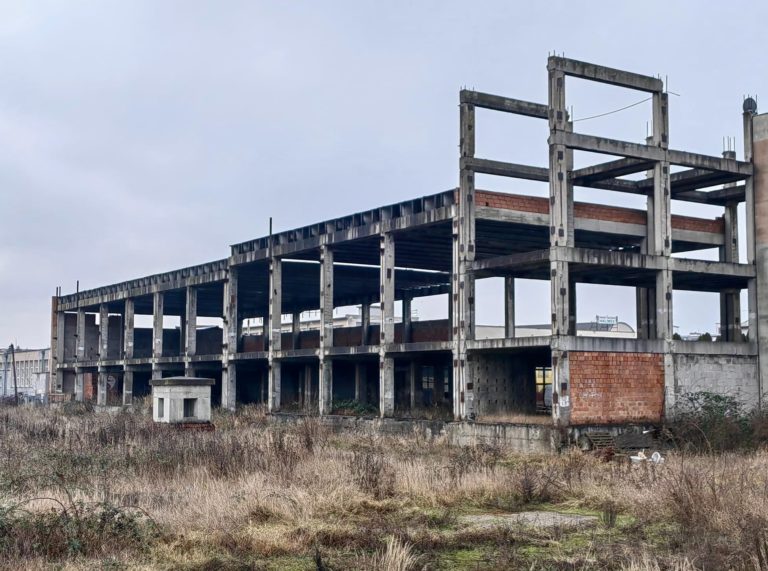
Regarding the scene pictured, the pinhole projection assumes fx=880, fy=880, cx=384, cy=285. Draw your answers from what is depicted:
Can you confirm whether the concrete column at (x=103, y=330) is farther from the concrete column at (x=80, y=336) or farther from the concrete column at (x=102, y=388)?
the concrete column at (x=80, y=336)

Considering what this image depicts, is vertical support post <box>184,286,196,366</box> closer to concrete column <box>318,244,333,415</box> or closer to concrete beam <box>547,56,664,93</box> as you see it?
concrete column <box>318,244,333,415</box>

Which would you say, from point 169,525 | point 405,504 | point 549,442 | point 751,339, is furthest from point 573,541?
point 751,339

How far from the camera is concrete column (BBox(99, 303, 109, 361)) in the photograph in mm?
51938

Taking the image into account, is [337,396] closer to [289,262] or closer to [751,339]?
[289,262]

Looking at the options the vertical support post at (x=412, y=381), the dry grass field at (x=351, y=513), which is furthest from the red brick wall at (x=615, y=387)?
the vertical support post at (x=412, y=381)

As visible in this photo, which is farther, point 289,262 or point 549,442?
point 289,262

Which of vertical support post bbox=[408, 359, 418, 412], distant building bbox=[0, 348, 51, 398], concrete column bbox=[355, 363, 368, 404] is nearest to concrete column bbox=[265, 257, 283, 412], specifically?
concrete column bbox=[355, 363, 368, 404]

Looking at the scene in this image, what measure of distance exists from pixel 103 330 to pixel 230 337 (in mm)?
15216

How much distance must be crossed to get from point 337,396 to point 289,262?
8.00 m

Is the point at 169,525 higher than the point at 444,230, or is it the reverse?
the point at 444,230

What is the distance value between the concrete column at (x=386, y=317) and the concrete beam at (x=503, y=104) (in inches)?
218

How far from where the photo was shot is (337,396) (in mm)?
43750

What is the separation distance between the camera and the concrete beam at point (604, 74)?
1003 inches

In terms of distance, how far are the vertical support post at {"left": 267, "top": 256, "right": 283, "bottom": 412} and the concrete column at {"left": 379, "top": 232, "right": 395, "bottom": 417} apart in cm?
712
